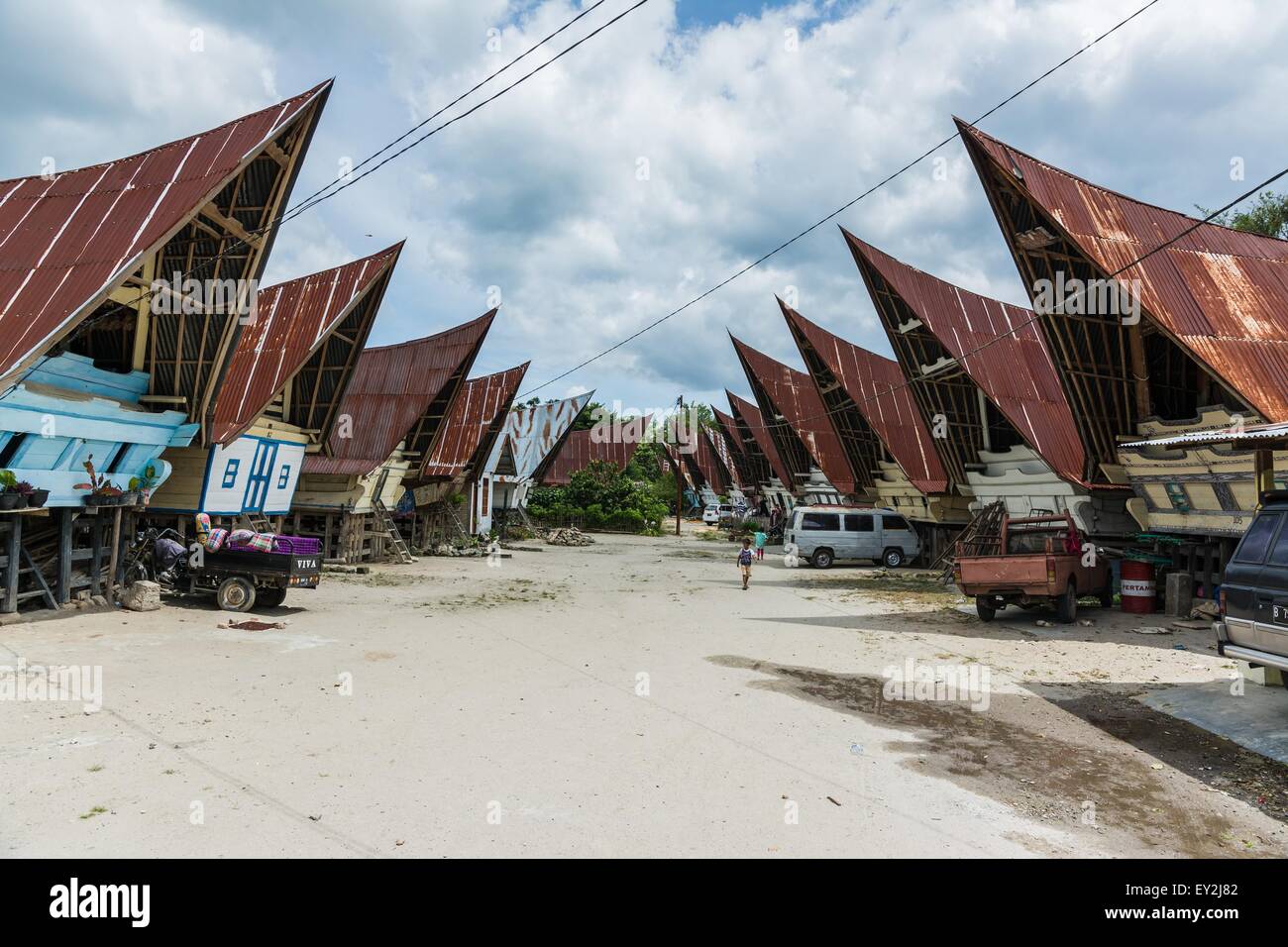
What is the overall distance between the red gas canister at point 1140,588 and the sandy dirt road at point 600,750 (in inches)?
105

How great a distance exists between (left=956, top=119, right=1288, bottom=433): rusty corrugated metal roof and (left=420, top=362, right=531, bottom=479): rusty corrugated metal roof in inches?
889

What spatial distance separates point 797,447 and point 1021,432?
77.9 ft

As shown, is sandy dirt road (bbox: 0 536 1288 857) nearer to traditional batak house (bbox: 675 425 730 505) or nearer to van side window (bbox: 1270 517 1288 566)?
van side window (bbox: 1270 517 1288 566)

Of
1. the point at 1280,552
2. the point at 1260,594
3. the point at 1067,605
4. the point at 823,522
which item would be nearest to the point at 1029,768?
the point at 1260,594

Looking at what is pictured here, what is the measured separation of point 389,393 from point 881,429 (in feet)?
60.8

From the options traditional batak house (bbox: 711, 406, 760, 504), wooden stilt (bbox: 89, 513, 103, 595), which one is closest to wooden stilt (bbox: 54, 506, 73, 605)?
wooden stilt (bbox: 89, 513, 103, 595)

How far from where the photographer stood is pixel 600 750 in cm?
639

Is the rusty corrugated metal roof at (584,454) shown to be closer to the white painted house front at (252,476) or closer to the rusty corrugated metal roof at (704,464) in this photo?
the rusty corrugated metal roof at (704,464)

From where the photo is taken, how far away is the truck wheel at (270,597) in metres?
14.3

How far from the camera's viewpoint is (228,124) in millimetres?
14211

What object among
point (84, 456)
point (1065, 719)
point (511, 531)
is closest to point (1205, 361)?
point (1065, 719)

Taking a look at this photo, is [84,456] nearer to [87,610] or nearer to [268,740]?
[87,610]

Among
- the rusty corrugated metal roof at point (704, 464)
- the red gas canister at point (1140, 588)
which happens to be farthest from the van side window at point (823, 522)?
the rusty corrugated metal roof at point (704, 464)

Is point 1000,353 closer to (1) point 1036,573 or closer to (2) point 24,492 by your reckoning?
(1) point 1036,573
